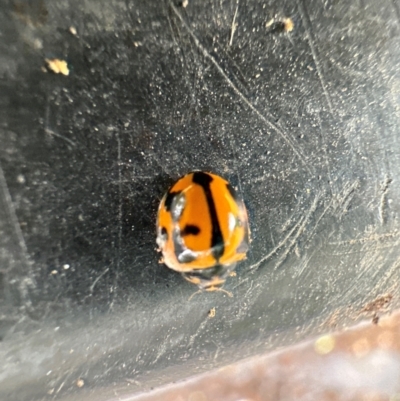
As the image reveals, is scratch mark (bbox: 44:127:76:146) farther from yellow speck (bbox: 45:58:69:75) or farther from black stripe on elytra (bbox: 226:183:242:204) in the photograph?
black stripe on elytra (bbox: 226:183:242:204)

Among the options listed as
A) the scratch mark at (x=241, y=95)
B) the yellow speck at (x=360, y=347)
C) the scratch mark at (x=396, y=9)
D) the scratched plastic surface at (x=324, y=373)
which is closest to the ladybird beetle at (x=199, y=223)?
the scratch mark at (x=241, y=95)

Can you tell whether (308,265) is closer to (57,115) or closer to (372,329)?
(57,115)

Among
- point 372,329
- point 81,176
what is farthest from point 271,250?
point 372,329

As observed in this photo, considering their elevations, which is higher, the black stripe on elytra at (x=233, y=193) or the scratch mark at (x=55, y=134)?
the scratch mark at (x=55, y=134)

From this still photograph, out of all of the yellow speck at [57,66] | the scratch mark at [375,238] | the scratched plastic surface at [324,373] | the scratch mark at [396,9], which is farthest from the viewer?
the scratched plastic surface at [324,373]

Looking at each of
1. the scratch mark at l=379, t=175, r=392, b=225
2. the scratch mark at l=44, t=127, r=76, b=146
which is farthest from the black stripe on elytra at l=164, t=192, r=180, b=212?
the scratch mark at l=379, t=175, r=392, b=225

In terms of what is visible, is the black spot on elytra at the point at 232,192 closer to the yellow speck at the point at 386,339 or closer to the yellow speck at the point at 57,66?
the yellow speck at the point at 57,66
